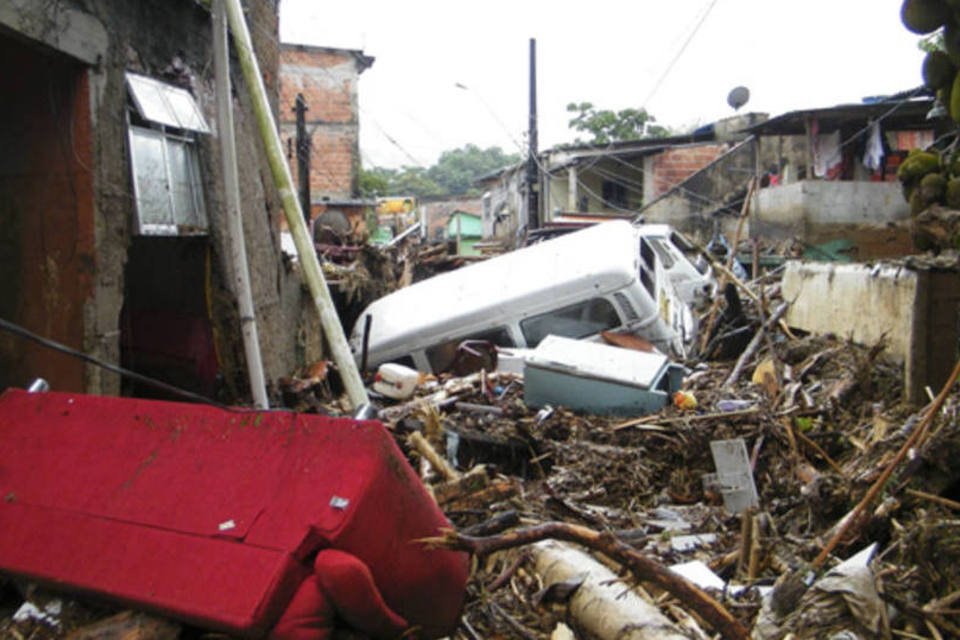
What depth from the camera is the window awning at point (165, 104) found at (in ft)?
20.2

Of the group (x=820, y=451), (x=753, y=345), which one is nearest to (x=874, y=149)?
(x=753, y=345)

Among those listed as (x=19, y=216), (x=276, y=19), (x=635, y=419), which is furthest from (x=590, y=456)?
(x=276, y=19)

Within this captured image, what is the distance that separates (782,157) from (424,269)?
11314 mm

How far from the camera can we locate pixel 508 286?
30.0 ft

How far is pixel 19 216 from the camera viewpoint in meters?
5.65

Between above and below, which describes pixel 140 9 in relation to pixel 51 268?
above

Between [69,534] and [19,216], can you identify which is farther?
[19,216]

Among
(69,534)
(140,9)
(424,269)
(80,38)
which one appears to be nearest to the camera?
(69,534)

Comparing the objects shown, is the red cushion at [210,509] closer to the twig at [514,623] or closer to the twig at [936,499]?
the twig at [514,623]

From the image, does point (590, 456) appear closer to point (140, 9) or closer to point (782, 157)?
point (140, 9)

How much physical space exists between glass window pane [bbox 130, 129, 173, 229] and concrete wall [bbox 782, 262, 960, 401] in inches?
233

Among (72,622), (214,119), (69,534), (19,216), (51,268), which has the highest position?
(214,119)

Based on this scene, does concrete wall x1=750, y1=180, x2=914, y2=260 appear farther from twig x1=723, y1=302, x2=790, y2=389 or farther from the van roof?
the van roof

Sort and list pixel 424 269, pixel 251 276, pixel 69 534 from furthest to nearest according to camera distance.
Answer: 1. pixel 424 269
2. pixel 251 276
3. pixel 69 534
